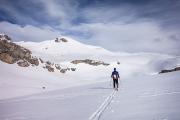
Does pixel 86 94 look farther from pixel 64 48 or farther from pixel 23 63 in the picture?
pixel 64 48

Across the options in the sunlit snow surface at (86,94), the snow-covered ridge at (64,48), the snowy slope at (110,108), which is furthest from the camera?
the snow-covered ridge at (64,48)

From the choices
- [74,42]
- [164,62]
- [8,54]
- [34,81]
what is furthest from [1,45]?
[74,42]

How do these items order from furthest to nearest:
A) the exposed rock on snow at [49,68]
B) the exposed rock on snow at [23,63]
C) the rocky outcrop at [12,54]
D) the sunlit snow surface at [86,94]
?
the exposed rock on snow at [49,68] < the exposed rock on snow at [23,63] < the rocky outcrop at [12,54] < the sunlit snow surface at [86,94]

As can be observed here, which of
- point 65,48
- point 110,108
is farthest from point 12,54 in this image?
point 65,48

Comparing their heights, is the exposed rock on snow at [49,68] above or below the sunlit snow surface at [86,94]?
above

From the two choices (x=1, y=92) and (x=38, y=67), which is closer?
(x=1, y=92)

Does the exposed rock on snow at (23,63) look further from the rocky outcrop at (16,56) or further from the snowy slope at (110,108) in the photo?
the snowy slope at (110,108)

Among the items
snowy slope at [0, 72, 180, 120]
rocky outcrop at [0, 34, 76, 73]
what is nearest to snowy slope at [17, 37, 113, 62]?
rocky outcrop at [0, 34, 76, 73]

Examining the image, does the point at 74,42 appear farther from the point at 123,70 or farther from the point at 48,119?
the point at 48,119

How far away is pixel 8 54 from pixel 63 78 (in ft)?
32.2

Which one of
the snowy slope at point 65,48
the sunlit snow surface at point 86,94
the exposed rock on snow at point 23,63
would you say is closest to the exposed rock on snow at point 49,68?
the sunlit snow surface at point 86,94

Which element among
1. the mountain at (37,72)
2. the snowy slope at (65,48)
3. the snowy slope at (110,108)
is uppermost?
the snowy slope at (65,48)

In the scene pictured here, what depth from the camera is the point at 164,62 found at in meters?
75.4

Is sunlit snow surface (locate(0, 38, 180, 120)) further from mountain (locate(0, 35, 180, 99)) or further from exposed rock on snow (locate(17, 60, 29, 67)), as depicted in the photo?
exposed rock on snow (locate(17, 60, 29, 67))
